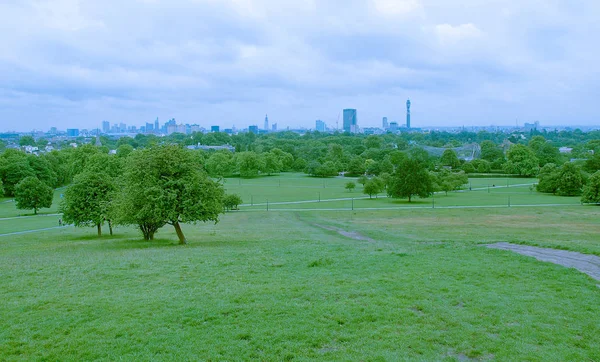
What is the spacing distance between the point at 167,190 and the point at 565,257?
1851 cm

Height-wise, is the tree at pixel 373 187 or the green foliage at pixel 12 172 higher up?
the green foliage at pixel 12 172

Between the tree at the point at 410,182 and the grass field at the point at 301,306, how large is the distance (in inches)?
1688

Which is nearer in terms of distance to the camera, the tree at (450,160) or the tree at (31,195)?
the tree at (31,195)

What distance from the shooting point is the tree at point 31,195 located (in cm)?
5366

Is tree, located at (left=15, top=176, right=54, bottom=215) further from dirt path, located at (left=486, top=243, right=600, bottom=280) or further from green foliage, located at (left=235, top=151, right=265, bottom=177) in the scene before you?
green foliage, located at (left=235, top=151, right=265, bottom=177)

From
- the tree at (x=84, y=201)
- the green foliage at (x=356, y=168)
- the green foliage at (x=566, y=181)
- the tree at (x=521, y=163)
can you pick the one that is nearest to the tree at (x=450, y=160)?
the tree at (x=521, y=163)

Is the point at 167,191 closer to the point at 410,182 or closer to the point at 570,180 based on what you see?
the point at 410,182

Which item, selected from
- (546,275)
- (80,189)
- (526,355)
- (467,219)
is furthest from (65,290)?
(467,219)

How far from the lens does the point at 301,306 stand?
11.6 m

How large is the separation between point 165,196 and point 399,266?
44.2 feet

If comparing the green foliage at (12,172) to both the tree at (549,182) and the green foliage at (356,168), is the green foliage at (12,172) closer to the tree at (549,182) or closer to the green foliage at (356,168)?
the green foliage at (356,168)

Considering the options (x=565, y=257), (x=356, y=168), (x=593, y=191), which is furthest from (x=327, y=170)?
(x=565, y=257)

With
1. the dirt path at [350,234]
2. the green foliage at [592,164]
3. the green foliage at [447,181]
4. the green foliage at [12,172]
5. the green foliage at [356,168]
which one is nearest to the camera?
the dirt path at [350,234]

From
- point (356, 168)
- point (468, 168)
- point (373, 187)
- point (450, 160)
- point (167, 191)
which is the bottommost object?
point (373, 187)
